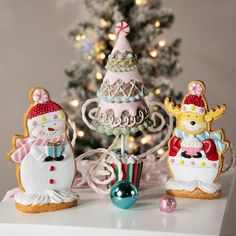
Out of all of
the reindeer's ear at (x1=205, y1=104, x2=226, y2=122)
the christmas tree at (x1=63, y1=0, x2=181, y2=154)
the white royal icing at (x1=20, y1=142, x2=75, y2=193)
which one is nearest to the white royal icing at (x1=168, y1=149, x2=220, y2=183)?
the reindeer's ear at (x1=205, y1=104, x2=226, y2=122)

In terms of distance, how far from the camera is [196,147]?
6.43 ft

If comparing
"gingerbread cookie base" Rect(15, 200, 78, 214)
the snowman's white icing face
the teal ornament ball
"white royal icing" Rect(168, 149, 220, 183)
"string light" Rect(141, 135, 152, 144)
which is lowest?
"string light" Rect(141, 135, 152, 144)

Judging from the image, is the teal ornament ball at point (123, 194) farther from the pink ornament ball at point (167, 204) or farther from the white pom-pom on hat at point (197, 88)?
the white pom-pom on hat at point (197, 88)

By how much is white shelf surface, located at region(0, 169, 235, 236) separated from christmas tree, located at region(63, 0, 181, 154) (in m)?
1.44

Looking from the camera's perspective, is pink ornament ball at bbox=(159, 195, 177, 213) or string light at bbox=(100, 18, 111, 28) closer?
pink ornament ball at bbox=(159, 195, 177, 213)

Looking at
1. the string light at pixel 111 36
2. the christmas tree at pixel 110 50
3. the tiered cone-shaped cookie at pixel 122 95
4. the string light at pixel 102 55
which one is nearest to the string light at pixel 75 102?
the christmas tree at pixel 110 50

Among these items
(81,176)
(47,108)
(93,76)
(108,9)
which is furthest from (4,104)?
(47,108)

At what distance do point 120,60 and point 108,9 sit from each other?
1.46 meters

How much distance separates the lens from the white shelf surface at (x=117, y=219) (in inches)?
66.2

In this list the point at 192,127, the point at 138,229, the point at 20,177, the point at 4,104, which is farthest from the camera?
the point at 4,104

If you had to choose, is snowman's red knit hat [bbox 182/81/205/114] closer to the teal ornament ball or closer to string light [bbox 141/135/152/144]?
the teal ornament ball

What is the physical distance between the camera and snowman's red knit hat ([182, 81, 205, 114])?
194cm

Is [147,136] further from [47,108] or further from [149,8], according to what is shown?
[47,108]

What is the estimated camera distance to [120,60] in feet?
6.46
